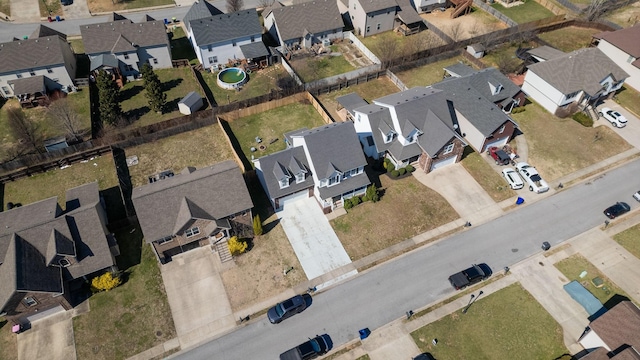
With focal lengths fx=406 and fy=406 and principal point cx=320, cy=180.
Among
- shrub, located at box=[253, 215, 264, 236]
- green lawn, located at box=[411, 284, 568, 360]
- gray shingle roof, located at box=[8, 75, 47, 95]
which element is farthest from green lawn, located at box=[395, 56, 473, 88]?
gray shingle roof, located at box=[8, 75, 47, 95]

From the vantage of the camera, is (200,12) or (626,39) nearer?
(626,39)

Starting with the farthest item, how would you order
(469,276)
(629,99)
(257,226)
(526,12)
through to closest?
1. (526,12)
2. (629,99)
3. (257,226)
4. (469,276)

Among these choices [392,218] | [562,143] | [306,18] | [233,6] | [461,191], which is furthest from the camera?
[233,6]

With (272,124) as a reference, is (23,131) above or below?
above

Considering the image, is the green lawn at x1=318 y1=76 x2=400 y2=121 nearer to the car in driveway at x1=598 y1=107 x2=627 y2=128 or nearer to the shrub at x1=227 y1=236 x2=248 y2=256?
the shrub at x1=227 y1=236 x2=248 y2=256

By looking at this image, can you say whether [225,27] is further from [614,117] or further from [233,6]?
[614,117]

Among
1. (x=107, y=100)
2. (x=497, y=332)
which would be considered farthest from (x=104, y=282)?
(x=497, y=332)
